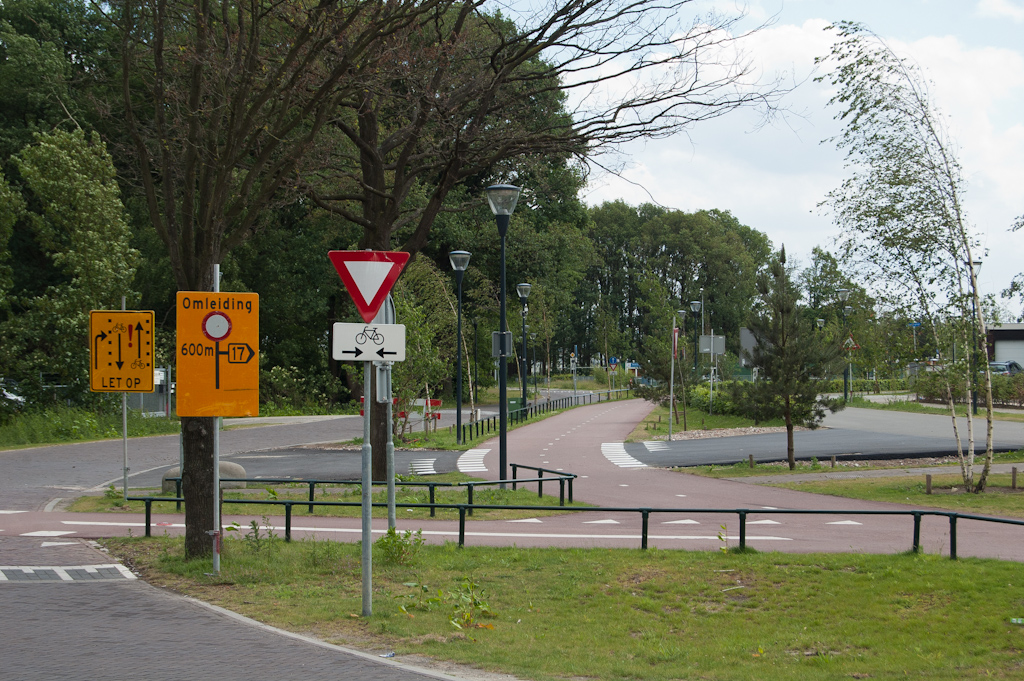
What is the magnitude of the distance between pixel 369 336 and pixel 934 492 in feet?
50.3

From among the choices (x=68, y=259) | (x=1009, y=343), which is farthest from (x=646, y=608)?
(x=1009, y=343)

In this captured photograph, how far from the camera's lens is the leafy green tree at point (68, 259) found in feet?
102

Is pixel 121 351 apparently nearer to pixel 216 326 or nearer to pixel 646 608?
pixel 216 326

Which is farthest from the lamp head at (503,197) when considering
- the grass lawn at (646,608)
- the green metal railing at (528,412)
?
the green metal railing at (528,412)

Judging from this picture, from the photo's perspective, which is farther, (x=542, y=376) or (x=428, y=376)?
(x=542, y=376)

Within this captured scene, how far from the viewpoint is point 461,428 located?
31.7 m

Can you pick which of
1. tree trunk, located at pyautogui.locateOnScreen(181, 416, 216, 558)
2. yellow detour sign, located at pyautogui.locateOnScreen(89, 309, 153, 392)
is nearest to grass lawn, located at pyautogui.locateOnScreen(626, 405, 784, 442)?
yellow detour sign, located at pyautogui.locateOnScreen(89, 309, 153, 392)

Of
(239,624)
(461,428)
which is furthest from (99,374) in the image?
(461,428)

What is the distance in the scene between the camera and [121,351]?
13.8 m

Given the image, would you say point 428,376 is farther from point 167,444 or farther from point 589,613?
point 589,613

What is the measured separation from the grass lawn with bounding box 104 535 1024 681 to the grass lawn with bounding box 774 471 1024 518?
7.95 m

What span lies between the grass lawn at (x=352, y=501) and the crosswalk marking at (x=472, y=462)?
407 centimetres

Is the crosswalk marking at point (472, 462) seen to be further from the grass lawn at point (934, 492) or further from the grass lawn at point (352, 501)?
the grass lawn at point (934, 492)

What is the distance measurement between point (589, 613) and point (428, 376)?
2091 cm
